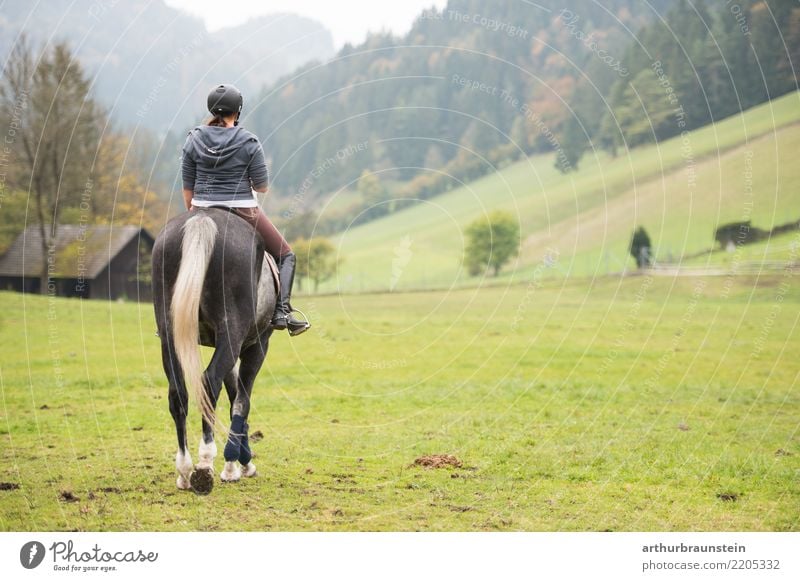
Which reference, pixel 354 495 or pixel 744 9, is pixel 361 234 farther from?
pixel 354 495

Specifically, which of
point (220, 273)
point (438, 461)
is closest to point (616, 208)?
point (438, 461)

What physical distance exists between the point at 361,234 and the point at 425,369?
241 ft

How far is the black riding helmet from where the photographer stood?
9562 millimetres

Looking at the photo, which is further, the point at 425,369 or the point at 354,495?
the point at 425,369

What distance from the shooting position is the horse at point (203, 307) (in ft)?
28.7

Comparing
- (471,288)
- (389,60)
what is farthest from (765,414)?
(389,60)

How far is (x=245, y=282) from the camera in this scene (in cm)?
919

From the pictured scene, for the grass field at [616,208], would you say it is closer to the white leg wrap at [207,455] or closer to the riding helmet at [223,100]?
the riding helmet at [223,100]

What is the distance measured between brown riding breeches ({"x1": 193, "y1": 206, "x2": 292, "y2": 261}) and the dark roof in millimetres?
34200

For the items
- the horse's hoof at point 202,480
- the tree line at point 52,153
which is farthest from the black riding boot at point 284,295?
the tree line at point 52,153

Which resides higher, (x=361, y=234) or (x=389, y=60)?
(x=389, y=60)

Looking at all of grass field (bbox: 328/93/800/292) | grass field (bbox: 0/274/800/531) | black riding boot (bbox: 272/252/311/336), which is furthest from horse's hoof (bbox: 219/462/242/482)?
grass field (bbox: 328/93/800/292)

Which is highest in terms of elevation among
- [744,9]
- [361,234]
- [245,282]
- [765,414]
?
[744,9]

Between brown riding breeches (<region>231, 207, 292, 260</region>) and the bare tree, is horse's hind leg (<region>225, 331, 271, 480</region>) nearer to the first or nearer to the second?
brown riding breeches (<region>231, 207, 292, 260</region>)
